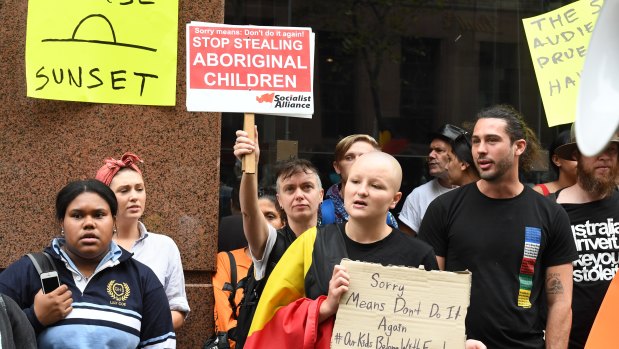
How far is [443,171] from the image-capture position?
6977mm

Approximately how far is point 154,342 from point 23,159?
163 cm

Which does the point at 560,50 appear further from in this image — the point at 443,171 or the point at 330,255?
the point at 330,255

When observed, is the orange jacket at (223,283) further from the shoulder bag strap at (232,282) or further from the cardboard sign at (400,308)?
the cardboard sign at (400,308)

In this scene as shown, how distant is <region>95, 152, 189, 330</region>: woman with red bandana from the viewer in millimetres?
5383

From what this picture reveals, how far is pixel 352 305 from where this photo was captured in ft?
13.9

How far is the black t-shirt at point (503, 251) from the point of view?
498 cm

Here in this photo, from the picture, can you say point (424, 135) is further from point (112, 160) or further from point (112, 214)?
point (112, 214)

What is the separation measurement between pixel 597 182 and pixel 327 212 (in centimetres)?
144

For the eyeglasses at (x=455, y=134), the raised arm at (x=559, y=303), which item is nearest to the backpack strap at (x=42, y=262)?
the raised arm at (x=559, y=303)

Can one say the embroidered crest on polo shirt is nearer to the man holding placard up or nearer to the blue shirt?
the blue shirt

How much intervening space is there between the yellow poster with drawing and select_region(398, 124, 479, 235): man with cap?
1925 mm

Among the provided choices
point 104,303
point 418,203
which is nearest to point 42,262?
point 104,303

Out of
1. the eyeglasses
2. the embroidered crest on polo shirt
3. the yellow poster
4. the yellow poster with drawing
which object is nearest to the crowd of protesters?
the embroidered crest on polo shirt

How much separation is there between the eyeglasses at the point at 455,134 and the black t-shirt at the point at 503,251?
5.92ft
